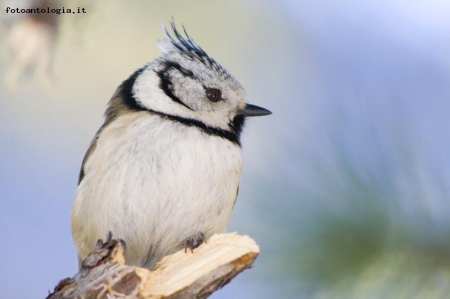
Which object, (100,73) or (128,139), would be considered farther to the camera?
(100,73)

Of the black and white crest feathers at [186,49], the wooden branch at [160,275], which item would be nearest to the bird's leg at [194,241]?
the wooden branch at [160,275]

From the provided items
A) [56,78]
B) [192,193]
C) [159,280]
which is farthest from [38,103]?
[159,280]

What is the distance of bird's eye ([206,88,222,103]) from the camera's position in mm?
2237

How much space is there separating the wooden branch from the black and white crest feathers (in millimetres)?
837

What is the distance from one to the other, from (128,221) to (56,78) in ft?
3.48

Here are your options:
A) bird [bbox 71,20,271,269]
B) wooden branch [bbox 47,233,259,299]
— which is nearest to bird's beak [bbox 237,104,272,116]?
bird [bbox 71,20,271,269]

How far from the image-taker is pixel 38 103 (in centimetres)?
288

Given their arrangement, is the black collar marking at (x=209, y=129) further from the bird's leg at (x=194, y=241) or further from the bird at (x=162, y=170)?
the bird's leg at (x=194, y=241)

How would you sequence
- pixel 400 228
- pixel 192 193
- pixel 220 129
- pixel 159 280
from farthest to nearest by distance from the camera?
pixel 220 129 → pixel 192 193 → pixel 159 280 → pixel 400 228

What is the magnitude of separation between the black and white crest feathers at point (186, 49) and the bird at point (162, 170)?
0.04 meters

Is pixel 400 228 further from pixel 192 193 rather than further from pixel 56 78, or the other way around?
pixel 56 78

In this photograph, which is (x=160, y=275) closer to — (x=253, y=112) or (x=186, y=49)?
(x=253, y=112)

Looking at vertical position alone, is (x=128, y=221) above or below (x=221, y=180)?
below

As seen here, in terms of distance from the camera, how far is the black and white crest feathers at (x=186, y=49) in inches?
89.8
